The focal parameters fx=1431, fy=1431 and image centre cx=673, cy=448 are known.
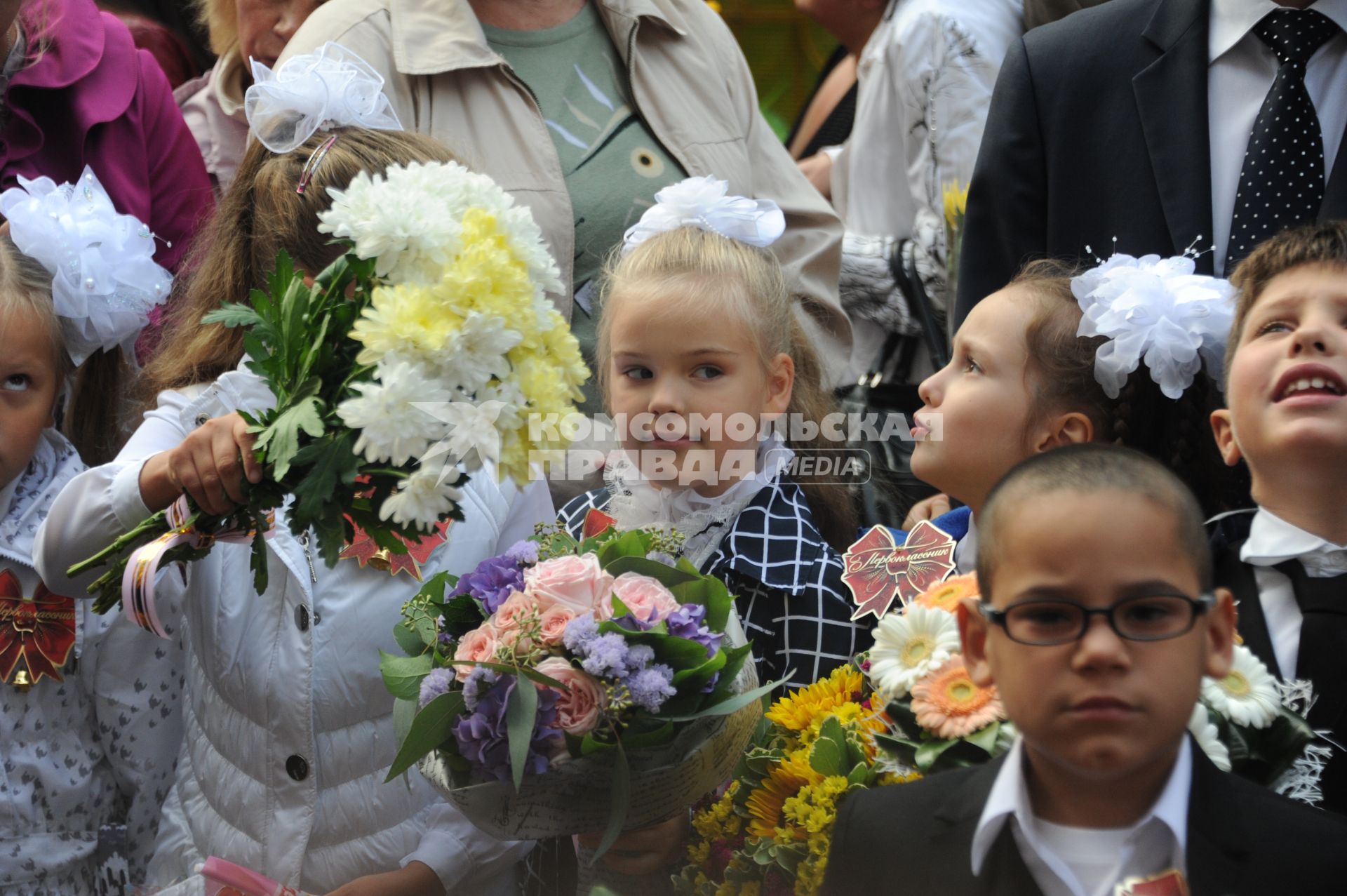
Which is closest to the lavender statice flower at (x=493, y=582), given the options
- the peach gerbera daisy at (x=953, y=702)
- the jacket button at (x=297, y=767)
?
the jacket button at (x=297, y=767)

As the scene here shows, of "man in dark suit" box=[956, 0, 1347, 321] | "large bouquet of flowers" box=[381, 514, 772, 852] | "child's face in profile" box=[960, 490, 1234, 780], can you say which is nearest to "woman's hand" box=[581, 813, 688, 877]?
"large bouquet of flowers" box=[381, 514, 772, 852]

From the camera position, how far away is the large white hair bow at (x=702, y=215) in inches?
124

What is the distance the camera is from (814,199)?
3.77 metres

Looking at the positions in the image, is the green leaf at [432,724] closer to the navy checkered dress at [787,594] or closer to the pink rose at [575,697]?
the pink rose at [575,697]

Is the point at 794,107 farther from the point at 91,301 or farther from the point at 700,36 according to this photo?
the point at 91,301

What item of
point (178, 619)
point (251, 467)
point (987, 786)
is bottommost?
point (178, 619)

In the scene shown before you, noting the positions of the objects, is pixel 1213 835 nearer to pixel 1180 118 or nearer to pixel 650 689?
pixel 650 689

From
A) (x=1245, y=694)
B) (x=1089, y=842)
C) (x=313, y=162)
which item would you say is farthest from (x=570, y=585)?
(x=313, y=162)

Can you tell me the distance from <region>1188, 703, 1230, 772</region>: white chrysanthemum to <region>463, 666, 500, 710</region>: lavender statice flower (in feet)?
3.32

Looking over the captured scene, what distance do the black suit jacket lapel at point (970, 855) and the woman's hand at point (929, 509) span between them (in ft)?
4.87

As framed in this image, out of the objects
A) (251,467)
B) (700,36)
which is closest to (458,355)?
(251,467)

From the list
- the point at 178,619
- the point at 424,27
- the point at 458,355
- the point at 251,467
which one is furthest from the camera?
the point at 424,27

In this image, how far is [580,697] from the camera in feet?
7.15

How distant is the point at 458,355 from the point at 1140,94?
1760 millimetres
